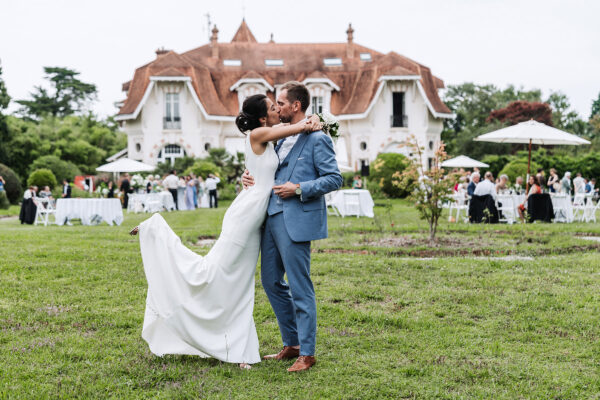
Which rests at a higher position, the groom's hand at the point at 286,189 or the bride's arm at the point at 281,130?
the bride's arm at the point at 281,130

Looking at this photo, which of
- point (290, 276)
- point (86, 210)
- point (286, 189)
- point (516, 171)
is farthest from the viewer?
point (516, 171)

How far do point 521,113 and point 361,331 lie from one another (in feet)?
170

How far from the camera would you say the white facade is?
40.2 metres

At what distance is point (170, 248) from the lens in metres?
4.70

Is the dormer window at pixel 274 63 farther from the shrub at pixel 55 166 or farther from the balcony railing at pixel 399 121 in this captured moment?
the shrub at pixel 55 166

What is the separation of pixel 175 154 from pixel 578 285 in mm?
35511

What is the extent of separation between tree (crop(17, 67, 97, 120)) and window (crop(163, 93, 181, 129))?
3055cm

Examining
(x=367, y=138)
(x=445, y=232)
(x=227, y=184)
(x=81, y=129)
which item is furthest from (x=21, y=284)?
(x=81, y=129)

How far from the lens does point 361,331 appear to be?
570 centimetres

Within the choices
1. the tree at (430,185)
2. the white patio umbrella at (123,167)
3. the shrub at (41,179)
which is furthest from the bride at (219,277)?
the shrub at (41,179)

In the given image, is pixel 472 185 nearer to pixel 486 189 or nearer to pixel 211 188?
pixel 486 189

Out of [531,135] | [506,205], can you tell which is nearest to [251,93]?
[506,205]

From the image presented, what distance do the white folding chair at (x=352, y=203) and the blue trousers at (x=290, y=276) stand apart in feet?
53.9

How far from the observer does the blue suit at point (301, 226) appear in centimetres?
455
